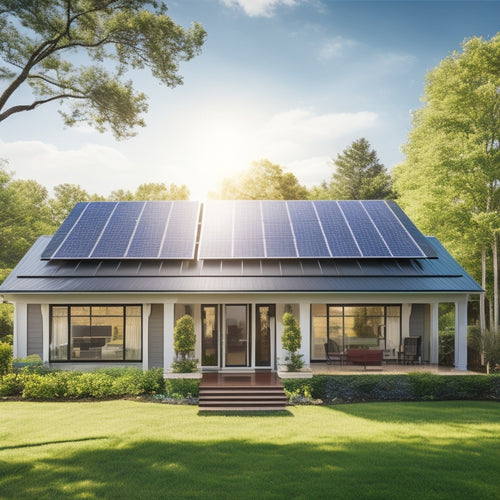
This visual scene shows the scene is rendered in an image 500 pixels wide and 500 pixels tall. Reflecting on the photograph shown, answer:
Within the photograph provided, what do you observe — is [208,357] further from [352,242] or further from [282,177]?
[282,177]

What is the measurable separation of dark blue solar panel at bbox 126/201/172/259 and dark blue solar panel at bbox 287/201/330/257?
18.3ft

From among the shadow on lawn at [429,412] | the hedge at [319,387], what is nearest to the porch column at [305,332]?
the hedge at [319,387]

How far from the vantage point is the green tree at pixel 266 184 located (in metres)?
48.4

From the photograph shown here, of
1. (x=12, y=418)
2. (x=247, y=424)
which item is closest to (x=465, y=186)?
(x=247, y=424)

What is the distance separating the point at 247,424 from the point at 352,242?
9356mm

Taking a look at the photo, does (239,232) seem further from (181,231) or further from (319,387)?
(319,387)

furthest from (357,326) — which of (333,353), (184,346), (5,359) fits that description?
(5,359)

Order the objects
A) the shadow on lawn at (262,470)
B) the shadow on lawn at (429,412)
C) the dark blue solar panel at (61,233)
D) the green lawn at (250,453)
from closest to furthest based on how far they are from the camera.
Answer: the shadow on lawn at (262,470) → the green lawn at (250,453) → the shadow on lawn at (429,412) → the dark blue solar panel at (61,233)

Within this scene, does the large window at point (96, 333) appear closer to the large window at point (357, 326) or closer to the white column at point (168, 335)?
the white column at point (168, 335)

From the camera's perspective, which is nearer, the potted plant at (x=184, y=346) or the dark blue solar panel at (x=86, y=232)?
the potted plant at (x=184, y=346)

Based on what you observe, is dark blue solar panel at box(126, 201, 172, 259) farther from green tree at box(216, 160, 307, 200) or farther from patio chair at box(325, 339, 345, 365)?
green tree at box(216, 160, 307, 200)

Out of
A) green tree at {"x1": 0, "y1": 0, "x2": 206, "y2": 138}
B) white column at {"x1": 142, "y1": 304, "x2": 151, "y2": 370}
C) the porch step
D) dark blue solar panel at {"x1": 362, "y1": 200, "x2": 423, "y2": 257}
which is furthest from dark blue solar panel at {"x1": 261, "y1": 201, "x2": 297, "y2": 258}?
green tree at {"x1": 0, "y1": 0, "x2": 206, "y2": 138}

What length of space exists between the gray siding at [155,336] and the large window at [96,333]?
1.31 ft

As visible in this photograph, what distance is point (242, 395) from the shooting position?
14141 mm
